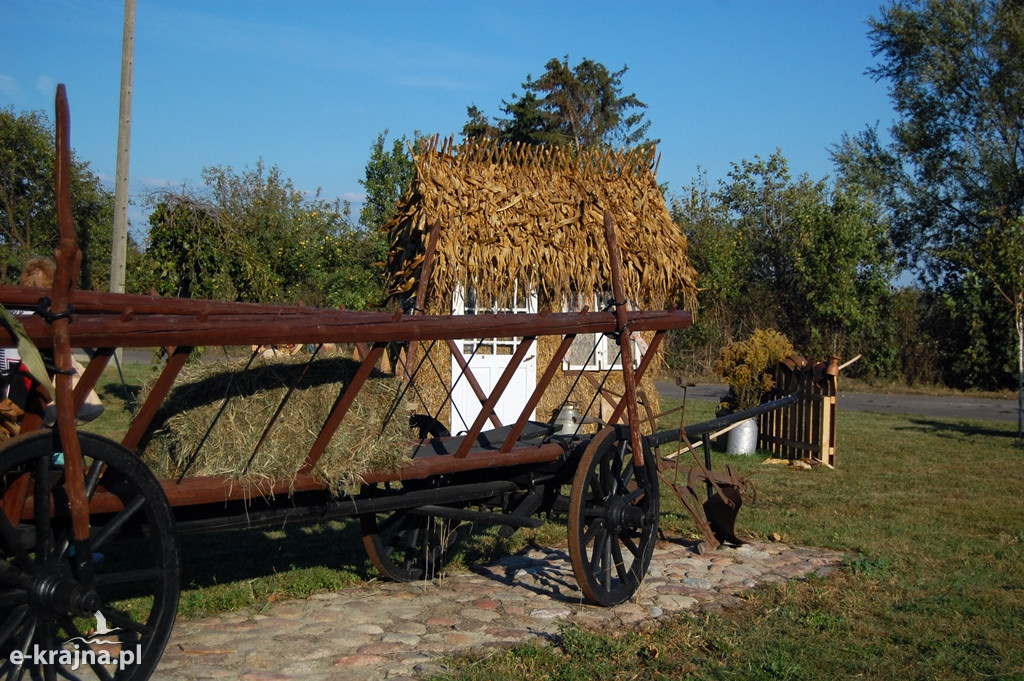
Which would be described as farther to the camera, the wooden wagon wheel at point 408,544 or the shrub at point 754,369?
the shrub at point 754,369

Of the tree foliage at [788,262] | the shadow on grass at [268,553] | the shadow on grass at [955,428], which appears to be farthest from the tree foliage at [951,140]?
the shadow on grass at [268,553]

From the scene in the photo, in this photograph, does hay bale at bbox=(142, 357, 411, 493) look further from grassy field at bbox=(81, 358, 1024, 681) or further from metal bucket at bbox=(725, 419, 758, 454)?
metal bucket at bbox=(725, 419, 758, 454)

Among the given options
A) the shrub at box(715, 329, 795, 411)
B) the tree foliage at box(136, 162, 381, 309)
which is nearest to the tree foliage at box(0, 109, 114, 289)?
the tree foliage at box(136, 162, 381, 309)

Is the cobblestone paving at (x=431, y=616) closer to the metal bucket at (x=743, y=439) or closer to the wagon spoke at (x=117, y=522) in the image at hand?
the wagon spoke at (x=117, y=522)

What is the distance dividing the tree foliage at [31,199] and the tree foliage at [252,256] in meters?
4.65

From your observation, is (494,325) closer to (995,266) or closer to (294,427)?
(294,427)

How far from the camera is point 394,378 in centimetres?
495

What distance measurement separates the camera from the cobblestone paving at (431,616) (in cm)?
434

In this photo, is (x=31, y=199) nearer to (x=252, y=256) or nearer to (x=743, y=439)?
(x=252, y=256)

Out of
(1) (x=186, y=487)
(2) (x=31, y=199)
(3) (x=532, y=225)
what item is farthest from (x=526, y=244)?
(2) (x=31, y=199)

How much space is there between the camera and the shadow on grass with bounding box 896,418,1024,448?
49.0 feet

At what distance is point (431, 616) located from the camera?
5.21 m

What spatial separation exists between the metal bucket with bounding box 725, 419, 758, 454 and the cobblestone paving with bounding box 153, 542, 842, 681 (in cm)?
539

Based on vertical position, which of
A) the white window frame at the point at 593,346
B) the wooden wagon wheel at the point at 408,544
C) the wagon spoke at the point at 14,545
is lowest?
the wooden wagon wheel at the point at 408,544
